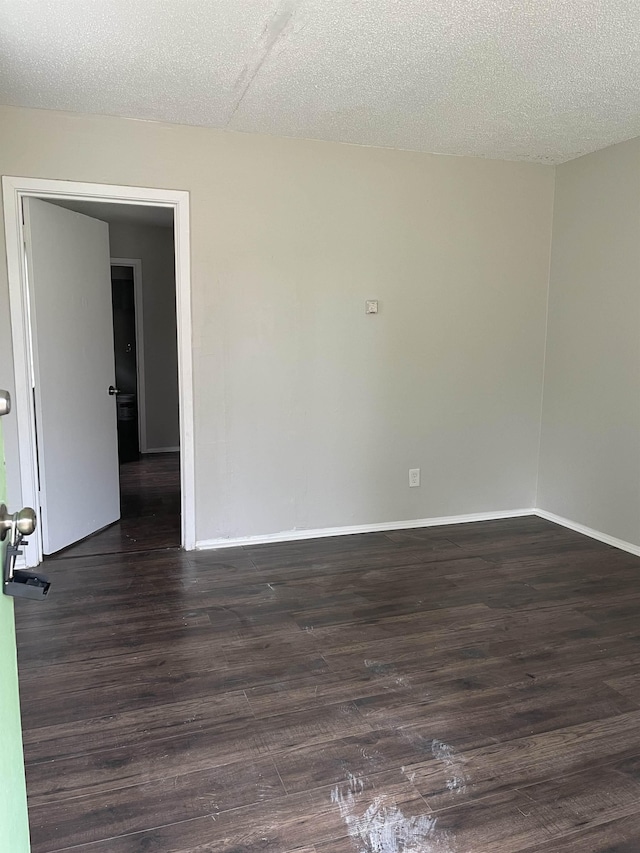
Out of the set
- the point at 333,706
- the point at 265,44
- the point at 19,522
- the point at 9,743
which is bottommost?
the point at 333,706

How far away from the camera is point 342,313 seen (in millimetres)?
3883

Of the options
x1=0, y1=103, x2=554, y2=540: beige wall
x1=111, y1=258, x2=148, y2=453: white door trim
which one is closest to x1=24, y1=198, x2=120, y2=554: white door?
x1=0, y1=103, x2=554, y2=540: beige wall

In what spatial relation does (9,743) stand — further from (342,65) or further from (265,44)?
(342,65)

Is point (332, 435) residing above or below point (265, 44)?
below

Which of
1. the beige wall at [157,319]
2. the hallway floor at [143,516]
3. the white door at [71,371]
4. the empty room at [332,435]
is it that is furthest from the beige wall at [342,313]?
the beige wall at [157,319]

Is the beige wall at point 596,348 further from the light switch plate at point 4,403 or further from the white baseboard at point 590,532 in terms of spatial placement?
the light switch plate at point 4,403

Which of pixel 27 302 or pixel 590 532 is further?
pixel 590 532

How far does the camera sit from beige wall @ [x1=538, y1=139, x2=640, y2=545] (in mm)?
3734

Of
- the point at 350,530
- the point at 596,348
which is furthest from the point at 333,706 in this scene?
the point at 596,348

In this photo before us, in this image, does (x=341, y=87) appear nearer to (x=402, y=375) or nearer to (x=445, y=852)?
(x=402, y=375)

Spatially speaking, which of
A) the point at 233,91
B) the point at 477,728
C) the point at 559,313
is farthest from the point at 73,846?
the point at 559,313

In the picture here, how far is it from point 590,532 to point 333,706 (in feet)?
8.65

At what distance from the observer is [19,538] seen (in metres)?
1.02

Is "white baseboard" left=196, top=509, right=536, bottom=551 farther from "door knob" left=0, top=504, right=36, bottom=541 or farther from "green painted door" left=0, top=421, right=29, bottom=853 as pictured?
"door knob" left=0, top=504, right=36, bottom=541
